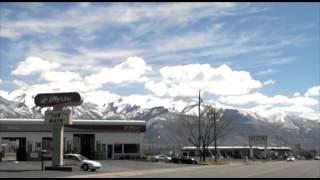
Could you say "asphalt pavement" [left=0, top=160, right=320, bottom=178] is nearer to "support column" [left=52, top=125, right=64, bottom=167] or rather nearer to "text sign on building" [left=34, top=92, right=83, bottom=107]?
"support column" [left=52, top=125, right=64, bottom=167]

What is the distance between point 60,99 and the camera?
51250 millimetres

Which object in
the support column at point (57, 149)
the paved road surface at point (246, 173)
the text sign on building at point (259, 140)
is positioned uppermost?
the text sign on building at point (259, 140)

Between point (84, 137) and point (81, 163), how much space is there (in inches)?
1287

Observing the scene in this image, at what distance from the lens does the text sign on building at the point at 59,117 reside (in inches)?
1991

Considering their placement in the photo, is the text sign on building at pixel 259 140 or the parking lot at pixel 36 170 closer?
the parking lot at pixel 36 170

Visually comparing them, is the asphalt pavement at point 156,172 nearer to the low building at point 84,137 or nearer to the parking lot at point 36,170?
the parking lot at point 36,170

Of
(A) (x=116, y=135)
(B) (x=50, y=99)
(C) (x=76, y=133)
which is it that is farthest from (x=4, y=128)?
(B) (x=50, y=99)

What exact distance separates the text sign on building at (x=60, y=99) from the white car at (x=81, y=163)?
5548 millimetres

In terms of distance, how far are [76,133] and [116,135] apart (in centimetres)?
618

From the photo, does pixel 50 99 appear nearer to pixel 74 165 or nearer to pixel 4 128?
pixel 74 165

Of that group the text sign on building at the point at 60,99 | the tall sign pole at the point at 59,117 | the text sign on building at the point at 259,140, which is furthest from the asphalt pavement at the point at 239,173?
the text sign on building at the point at 259,140

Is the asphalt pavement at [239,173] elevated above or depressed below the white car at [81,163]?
below

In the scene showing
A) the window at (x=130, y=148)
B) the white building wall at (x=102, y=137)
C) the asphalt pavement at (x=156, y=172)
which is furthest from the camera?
the window at (x=130, y=148)

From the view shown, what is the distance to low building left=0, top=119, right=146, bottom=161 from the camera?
79.4 m
